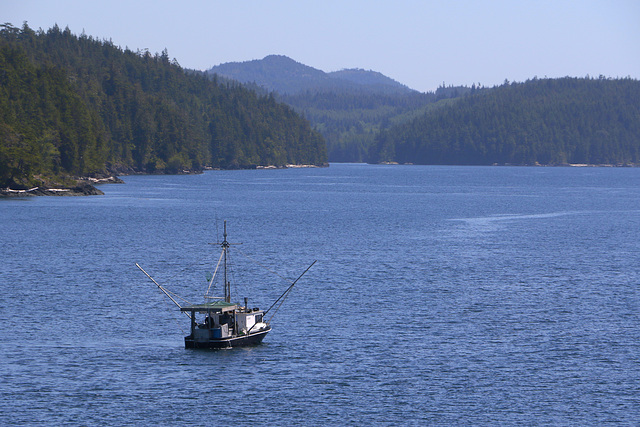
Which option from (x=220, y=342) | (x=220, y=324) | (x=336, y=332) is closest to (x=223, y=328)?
(x=220, y=324)

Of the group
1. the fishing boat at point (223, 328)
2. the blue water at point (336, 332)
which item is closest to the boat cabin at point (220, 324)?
the fishing boat at point (223, 328)

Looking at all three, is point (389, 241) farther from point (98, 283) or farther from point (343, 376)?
point (343, 376)

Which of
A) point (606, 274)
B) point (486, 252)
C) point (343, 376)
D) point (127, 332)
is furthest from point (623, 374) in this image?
point (486, 252)

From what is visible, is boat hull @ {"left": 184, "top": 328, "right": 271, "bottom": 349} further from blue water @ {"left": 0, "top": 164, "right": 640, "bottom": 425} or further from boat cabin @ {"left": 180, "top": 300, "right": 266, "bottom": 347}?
blue water @ {"left": 0, "top": 164, "right": 640, "bottom": 425}

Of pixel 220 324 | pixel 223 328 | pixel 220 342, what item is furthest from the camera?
pixel 220 324

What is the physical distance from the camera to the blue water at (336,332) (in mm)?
46438

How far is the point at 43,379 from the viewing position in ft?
165

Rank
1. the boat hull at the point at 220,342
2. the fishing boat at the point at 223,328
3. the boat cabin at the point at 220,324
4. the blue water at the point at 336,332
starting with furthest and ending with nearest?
the boat hull at the point at 220,342 → the fishing boat at the point at 223,328 → the boat cabin at the point at 220,324 → the blue water at the point at 336,332

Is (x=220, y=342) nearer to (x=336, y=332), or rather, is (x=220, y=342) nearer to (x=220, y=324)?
(x=220, y=324)

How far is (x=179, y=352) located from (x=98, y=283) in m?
28.2

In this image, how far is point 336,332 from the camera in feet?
207

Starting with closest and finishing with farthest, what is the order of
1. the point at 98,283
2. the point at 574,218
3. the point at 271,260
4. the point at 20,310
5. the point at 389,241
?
the point at 20,310 → the point at 98,283 → the point at 271,260 → the point at 389,241 → the point at 574,218

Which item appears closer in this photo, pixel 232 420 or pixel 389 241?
pixel 232 420

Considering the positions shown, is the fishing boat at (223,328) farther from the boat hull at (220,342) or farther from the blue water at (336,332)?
the blue water at (336,332)
